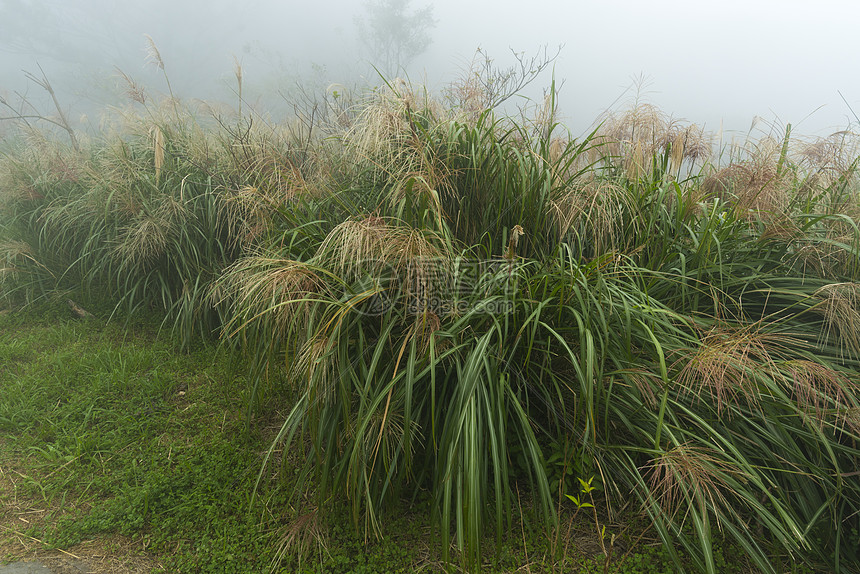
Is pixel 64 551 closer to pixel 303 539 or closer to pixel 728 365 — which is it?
pixel 303 539

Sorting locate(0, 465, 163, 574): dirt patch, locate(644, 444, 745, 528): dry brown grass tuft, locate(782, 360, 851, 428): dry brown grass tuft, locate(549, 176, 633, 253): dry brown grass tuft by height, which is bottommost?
locate(0, 465, 163, 574): dirt patch

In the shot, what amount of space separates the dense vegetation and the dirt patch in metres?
0.63

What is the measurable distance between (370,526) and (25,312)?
13.8ft

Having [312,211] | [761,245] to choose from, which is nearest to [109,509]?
[312,211]

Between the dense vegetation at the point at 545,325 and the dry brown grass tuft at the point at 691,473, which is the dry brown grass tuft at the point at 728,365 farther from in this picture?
the dry brown grass tuft at the point at 691,473

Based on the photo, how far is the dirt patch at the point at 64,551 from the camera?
1.83 meters

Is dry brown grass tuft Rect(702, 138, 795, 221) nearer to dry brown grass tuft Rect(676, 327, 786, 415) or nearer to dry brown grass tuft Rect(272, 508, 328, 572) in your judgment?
dry brown grass tuft Rect(676, 327, 786, 415)

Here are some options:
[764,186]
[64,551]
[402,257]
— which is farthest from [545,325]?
[64,551]

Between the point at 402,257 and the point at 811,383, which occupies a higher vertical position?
the point at 402,257

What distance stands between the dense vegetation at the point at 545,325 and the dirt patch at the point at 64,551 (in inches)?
24.7

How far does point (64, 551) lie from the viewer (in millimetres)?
1918

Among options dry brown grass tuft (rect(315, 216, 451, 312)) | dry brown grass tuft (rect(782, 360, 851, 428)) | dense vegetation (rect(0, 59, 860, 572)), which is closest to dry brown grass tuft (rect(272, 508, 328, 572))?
dense vegetation (rect(0, 59, 860, 572))

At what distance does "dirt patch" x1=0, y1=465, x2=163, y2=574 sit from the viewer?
6.02 feet

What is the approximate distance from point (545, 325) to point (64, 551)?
2316mm
